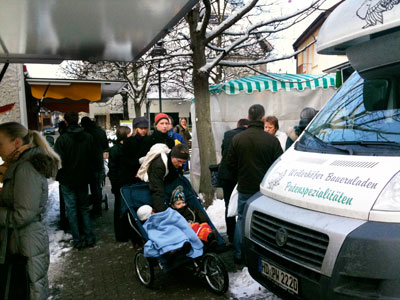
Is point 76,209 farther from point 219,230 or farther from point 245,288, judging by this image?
point 245,288

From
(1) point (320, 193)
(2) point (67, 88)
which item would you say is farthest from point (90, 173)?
(1) point (320, 193)

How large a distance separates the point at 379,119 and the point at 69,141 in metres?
4.31

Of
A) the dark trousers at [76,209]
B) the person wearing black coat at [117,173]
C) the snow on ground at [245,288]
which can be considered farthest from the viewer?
the person wearing black coat at [117,173]

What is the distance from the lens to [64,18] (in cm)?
353

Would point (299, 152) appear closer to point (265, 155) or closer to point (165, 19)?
point (265, 155)

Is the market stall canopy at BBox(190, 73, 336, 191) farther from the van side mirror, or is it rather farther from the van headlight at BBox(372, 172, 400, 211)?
the van headlight at BBox(372, 172, 400, 211)

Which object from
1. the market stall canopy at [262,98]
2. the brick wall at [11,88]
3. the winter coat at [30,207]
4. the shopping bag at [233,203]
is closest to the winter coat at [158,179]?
the shopping bag at [233,203]

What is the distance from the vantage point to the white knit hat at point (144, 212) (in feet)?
13.7

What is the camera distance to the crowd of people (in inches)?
116

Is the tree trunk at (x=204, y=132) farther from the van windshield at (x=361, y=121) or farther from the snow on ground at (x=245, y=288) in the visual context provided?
the van windshield at (x=361, y=121)

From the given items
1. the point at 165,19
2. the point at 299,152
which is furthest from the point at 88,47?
the point at 299,152

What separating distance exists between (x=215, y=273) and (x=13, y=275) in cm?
196

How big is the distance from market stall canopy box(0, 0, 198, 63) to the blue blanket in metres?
2.01

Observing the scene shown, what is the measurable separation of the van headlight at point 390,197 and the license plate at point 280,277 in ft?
2.69
